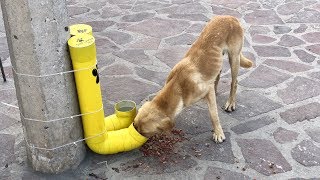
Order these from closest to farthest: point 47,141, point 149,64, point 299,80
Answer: point 47,141 < point 299,80 < point 149,64

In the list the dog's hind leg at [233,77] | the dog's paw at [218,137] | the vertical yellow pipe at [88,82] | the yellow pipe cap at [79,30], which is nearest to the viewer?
the vertical yellow pipe at [88,82]

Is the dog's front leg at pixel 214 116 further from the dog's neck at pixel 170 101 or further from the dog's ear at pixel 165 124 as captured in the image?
the dog's ear at pixel 165 124

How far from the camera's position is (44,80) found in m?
3.90

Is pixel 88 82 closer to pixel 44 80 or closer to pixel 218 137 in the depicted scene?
pixel 44 80

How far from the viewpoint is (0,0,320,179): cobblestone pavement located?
14.7ft

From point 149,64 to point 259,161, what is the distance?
2.60 metres

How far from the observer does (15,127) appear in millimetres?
5113

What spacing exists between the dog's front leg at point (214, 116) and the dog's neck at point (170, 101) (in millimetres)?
446

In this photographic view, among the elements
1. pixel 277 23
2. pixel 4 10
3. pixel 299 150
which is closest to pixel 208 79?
pixel 299 150

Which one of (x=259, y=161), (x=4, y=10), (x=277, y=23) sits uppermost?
(x=4, y=10)

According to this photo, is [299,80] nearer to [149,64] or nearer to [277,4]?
[149,64]

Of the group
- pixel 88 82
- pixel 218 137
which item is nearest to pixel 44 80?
pixel 88 82

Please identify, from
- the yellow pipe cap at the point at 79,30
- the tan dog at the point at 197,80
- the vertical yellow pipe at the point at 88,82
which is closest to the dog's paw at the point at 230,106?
the tan dog at the point at 197,80

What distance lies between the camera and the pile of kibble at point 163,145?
183 inches
